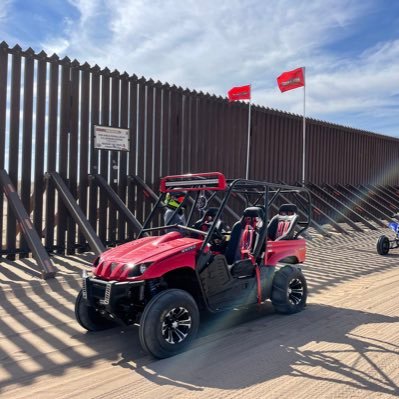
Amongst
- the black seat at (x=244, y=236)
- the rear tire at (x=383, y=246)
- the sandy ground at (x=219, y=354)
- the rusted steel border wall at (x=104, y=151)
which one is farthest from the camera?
the rear tire at (x=383, y=246)

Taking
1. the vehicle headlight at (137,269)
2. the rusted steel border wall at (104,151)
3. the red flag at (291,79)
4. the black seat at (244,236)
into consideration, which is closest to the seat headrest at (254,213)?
the black seat at (244,236)

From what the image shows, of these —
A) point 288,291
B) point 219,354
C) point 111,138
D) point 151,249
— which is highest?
point 111,138

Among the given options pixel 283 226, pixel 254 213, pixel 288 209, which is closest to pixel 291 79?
pixel 288 209

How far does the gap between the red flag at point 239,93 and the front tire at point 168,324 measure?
1134 cm

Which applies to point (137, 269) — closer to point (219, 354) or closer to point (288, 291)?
point (219, 354)

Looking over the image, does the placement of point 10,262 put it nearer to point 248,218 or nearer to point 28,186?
point 28,186

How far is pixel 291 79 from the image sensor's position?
16250 millimetres

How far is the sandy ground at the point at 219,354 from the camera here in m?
3.57

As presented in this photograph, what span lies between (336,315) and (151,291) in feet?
→ 8.46

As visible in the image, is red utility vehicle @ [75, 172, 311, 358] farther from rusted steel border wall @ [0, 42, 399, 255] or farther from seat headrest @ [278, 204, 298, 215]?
rusted steel border wall @ [0, 42, 399, 255]

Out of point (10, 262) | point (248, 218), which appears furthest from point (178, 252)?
point (10, 262)

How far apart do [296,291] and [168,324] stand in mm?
2268

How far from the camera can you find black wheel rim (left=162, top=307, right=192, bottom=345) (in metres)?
4.23

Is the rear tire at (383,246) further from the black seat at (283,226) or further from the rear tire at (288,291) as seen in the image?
the rear tire at (288,291)
